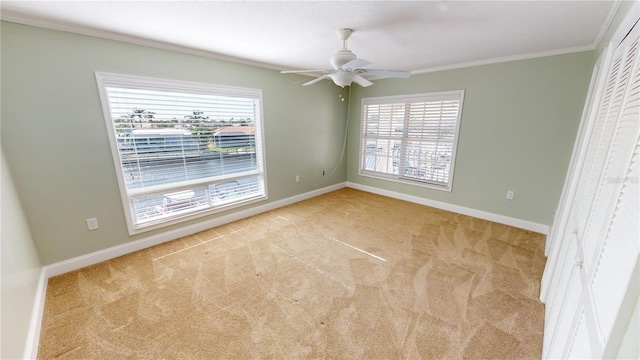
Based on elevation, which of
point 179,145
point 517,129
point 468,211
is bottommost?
point 468,211

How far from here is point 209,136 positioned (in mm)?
3033

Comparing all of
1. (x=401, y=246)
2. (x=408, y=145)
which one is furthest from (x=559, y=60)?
(x=401, y=246)

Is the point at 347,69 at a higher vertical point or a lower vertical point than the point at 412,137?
higher

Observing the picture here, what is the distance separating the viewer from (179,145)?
9.21 ft

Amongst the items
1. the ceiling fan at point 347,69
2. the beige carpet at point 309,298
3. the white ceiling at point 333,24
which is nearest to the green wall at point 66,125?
the white ceiling at point 333,24

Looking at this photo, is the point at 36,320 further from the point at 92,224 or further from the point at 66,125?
the point at 66,125

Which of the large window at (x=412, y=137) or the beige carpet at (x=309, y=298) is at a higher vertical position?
the large window at (x=412, y=137)

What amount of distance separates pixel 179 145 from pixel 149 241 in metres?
1.16

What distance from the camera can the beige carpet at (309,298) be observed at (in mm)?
1565

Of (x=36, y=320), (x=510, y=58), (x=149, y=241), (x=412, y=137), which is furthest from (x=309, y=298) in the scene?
(x=510, y=58)

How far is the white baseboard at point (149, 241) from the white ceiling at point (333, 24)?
2073 mm

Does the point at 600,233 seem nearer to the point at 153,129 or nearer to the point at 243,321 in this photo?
the point at 243,321

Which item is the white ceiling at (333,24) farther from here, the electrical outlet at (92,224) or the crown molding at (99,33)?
the electrical outlet at (92,224)

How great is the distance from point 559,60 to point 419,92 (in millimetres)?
1595
